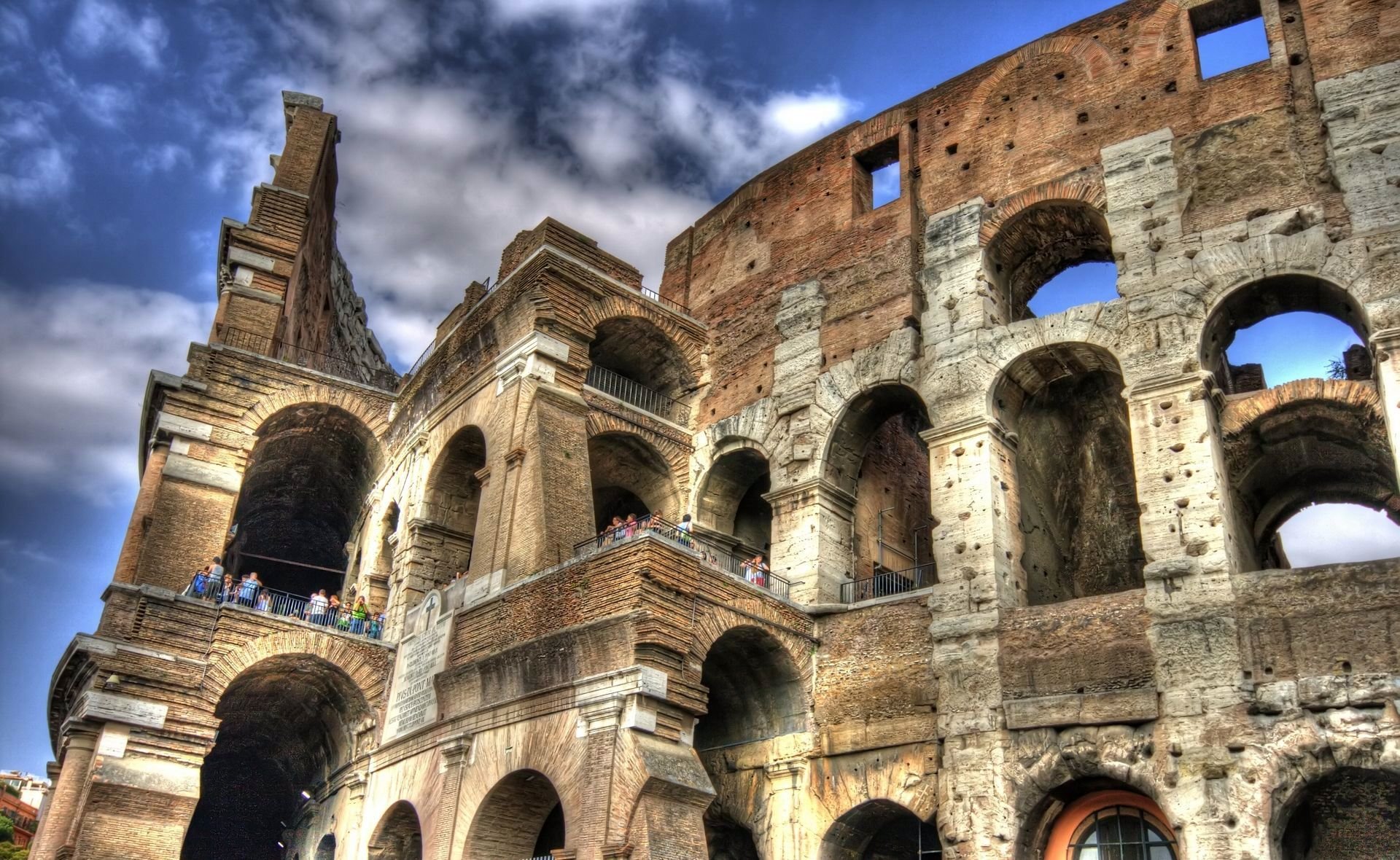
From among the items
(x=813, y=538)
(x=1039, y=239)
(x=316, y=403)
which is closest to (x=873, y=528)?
(x=813, y=538)

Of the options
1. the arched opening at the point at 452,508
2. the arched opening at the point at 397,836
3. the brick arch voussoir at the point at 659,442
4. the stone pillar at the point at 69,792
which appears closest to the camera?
the stone pillar at the point at 69,792

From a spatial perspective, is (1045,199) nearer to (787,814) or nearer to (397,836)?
(787,814)

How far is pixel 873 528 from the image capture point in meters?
17.9

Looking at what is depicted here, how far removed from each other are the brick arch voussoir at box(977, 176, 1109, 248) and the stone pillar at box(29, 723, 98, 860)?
14053mm

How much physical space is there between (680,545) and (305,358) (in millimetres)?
15181

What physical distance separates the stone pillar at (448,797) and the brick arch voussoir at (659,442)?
5.10m

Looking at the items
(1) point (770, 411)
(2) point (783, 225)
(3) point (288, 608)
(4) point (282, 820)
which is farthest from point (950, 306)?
(4) point (282, 820)

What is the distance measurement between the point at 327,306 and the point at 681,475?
1535 centimetres

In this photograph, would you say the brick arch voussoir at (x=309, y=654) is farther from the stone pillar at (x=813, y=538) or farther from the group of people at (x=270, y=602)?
the stone pillar at (x=813, y=538)

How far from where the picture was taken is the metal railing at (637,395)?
19391 mm

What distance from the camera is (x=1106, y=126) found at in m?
16.0

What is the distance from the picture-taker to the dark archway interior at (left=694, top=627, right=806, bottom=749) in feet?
49.2

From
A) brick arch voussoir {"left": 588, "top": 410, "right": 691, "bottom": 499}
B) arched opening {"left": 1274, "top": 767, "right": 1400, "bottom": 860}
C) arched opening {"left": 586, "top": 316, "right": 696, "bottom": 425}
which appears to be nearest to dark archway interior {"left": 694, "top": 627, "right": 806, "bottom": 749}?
brick arch voussoir {"left": 588, "top": 410, "right": 691, "bottom": 499}

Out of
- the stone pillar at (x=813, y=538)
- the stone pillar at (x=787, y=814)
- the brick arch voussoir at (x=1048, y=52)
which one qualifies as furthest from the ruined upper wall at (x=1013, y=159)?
the stone pillar at (x=787, y=814)
